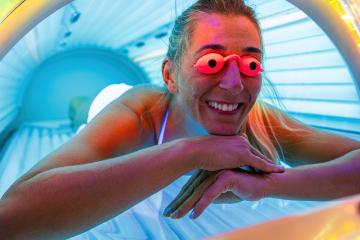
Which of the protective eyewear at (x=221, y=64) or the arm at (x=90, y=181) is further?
the protective eyewear at (x=221, y=64)

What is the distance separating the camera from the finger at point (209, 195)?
1148 mm

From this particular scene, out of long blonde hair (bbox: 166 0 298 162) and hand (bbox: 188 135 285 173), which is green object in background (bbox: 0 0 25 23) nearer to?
long blonde hair (bbox: 166 0 298 162)

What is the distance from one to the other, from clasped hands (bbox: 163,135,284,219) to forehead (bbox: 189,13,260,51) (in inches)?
13.1

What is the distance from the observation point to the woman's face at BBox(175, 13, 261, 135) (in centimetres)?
119

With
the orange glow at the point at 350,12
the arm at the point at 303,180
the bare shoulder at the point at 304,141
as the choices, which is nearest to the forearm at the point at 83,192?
the arm at the point at 303,180

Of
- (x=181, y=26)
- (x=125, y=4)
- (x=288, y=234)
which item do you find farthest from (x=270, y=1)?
(x=288, y=234)

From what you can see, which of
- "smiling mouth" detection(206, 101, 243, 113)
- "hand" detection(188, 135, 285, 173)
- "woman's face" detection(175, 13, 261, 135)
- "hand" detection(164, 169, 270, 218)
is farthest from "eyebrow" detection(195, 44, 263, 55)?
"hand" detection(164, 169, 270, 218)

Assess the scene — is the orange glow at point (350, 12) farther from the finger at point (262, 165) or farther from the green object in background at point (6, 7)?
the green object in background at point (6, 7)

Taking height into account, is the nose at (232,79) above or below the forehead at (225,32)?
below

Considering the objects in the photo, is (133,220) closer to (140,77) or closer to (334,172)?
(334,172)

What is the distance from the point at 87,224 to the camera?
1053 mm

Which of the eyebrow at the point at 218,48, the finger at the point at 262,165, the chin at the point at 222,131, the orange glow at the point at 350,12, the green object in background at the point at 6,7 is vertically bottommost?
the finger at the point at 262,165

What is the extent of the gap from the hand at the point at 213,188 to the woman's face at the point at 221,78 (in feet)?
0.47

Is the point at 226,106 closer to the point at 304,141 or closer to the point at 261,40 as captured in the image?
the point at 261,40
